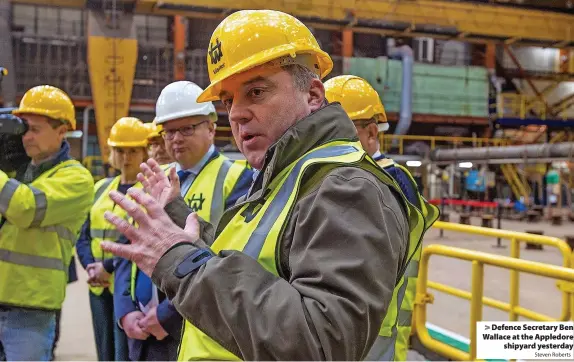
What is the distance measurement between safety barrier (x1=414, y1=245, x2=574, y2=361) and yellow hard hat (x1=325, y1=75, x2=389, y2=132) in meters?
1.08

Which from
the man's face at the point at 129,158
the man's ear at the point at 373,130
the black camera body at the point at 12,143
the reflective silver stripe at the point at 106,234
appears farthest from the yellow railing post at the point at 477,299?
the black camera body at the point at 12,143

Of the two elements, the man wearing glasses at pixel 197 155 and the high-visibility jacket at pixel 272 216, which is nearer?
the high-visibility jacket at pixel 272 216

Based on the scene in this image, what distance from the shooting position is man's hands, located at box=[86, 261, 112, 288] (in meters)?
3.47

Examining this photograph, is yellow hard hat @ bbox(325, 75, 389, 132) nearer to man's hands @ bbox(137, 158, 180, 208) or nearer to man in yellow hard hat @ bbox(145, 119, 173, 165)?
man in yellow hard hat @ bbox(145, 119, 173, 165)

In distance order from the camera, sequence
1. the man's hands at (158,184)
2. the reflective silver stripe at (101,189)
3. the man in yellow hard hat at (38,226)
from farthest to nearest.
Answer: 1. the reflective silver stripe at (101,189)
2. the man in yellow hard hat at (38,226)
3. the man's hands at (158,184)

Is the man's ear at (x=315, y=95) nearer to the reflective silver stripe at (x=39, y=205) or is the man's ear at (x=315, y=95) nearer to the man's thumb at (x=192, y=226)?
the man's thumb at (x=192, y=226)

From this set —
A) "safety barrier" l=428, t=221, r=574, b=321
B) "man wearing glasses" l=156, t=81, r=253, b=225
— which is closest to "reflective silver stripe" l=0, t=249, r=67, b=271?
"man wearing glasses" l=156, t=81, r=253, b=225

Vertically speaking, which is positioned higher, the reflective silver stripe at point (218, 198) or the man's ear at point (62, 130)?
the man's ear at point (62, 130)

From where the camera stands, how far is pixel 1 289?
2689mm

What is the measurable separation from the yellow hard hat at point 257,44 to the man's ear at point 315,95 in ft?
0.16

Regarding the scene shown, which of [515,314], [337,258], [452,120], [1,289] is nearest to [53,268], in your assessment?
Result: [1,289]

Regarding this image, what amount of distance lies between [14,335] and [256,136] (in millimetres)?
2068

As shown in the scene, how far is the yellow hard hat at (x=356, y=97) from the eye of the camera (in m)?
3.11

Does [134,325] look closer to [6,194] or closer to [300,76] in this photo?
[6,194]
